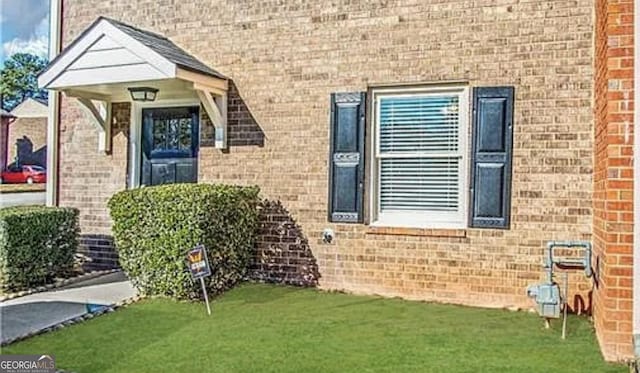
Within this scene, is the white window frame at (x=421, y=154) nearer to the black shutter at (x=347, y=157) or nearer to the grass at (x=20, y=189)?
the black shutter at (x=347, y=157)

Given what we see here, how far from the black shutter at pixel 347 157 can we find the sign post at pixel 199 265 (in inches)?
66.9

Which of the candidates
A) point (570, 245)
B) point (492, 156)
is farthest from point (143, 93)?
point (570, 245)

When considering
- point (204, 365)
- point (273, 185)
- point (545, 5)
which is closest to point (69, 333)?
point (204, 365)

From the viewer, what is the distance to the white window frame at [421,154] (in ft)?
21.0

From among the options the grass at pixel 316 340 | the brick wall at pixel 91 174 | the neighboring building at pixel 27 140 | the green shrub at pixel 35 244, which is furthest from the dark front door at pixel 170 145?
the neighboring building at pixel 27 140

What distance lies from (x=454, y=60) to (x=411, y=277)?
7.99ft

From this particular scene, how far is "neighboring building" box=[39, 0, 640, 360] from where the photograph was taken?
599 centimetres

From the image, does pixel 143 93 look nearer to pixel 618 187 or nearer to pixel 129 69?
pixel 129 69

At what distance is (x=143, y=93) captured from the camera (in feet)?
24.2

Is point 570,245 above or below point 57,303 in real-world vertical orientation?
above

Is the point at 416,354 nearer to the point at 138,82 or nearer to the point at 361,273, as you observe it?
the point at 361,273

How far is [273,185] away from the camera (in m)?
7.16

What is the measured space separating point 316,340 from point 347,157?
2536 mm

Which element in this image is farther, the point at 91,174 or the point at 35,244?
the point at 91,174
